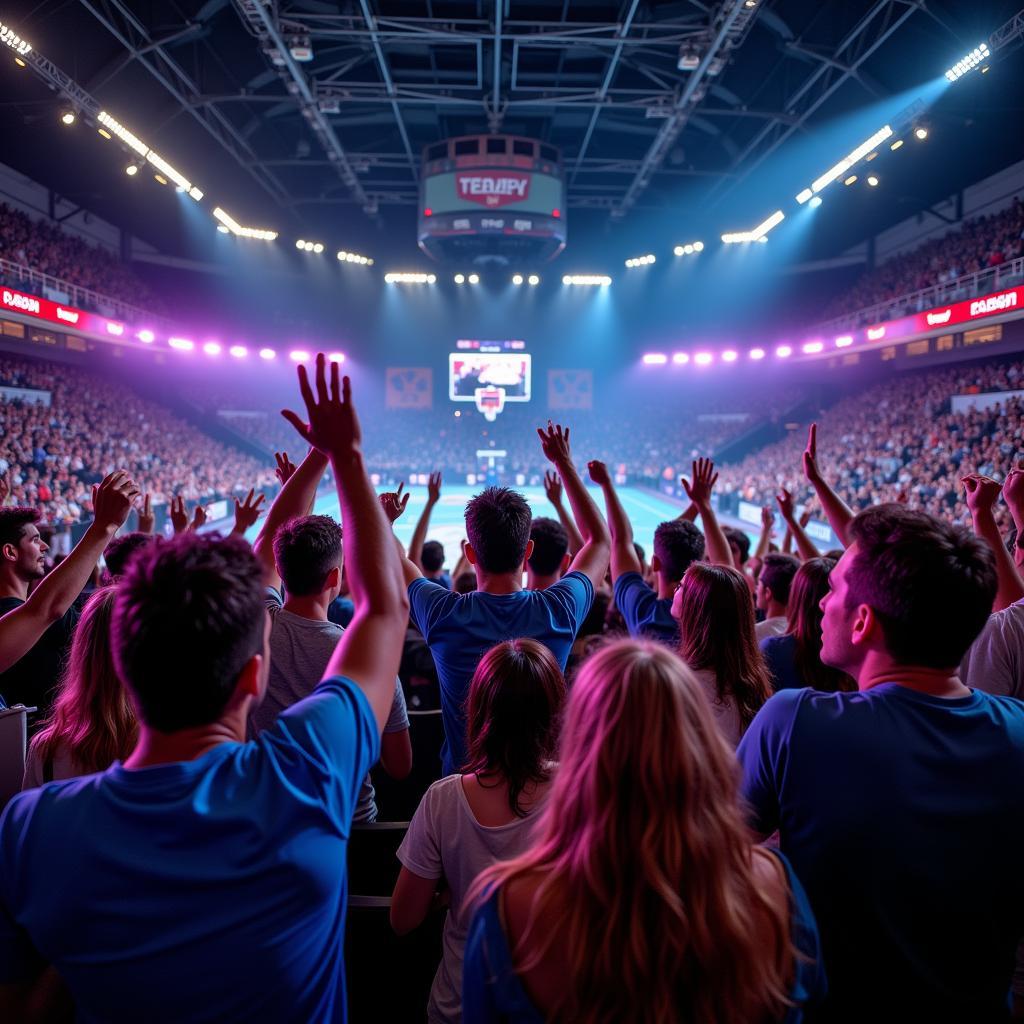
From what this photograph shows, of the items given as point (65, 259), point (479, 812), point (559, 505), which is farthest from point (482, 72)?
point (479, 812)

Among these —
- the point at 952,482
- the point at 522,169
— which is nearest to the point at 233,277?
the point at 522,169

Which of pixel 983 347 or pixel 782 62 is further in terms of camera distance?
pixel 983 347

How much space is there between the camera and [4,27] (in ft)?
38.6

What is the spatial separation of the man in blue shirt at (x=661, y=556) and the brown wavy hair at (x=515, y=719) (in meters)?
1.36

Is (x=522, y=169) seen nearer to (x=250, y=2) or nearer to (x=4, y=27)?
(x=250, y=2)

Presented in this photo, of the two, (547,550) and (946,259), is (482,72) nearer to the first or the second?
(946,259)

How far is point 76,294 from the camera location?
67.2 ft

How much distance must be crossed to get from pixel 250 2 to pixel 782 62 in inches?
494

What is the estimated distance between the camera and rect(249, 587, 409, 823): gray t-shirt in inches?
112

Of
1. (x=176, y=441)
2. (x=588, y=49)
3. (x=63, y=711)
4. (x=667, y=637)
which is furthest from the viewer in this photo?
(x=176, y=441)

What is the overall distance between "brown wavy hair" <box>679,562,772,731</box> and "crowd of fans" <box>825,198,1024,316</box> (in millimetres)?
20696

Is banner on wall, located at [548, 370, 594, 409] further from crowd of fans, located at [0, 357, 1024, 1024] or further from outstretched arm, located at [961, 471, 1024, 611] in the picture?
crowd of fans, located at [0, 357, 1024, 1024]

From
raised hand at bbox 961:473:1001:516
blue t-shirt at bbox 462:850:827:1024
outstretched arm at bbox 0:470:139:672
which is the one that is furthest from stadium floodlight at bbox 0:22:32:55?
blue t-shirt at bbox 462:850:827:1024

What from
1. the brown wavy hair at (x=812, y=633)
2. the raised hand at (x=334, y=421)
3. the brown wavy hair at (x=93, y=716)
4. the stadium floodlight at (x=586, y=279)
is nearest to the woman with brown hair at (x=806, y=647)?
the brown wavy hair at (x=812, y=633)
